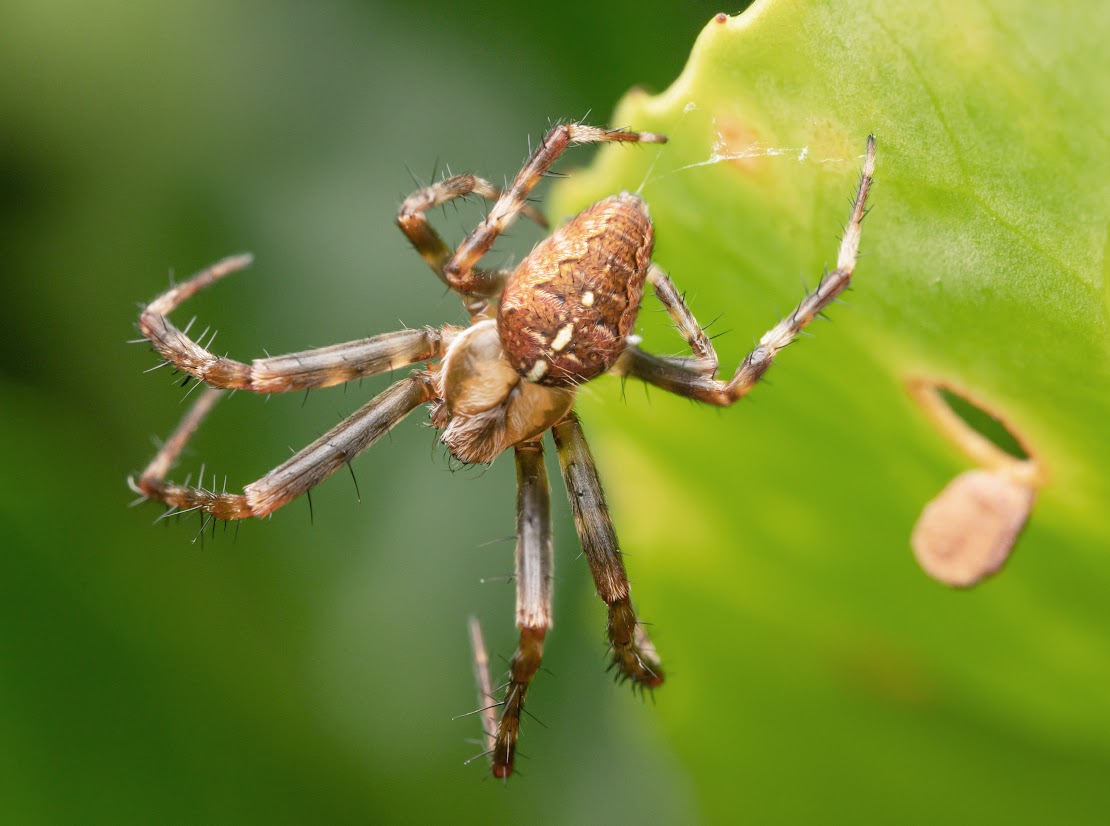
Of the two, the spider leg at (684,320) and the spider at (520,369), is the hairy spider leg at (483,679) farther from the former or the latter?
the spider leg at (684,320)

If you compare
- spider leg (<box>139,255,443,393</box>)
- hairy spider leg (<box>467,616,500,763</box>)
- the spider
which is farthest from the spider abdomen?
hairy spider leg (<box>467,616,500,763</box>)

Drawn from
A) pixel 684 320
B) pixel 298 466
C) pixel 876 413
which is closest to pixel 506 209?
pixel 684 320

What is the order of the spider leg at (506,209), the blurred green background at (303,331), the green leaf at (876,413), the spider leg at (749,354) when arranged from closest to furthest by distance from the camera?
the green leaf at (876,413)
the spider leg at (749,354)
the spider leg at (506,209)
the blurred green background at (303,331)

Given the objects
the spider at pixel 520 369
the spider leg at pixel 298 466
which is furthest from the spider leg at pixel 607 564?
the spider leg at pixel 298 466

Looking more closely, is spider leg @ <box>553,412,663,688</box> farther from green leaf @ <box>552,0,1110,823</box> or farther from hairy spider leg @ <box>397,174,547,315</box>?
hairy spider leg @ <box>397,174,547,315</box>

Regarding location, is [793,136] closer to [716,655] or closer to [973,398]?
[973,398]

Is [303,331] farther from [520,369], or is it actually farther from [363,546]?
[520,369]
